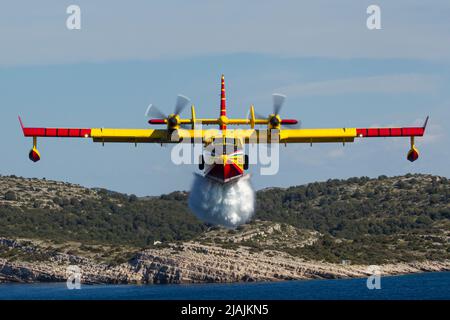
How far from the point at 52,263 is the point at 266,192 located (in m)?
49.7

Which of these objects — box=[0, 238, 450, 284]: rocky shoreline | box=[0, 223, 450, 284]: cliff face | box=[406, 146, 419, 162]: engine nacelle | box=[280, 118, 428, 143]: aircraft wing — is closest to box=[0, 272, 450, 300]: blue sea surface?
box=[0, 238, 450, 284]: rocky shoreline

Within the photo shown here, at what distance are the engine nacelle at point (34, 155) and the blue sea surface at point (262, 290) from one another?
184ft

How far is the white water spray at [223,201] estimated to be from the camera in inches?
2144

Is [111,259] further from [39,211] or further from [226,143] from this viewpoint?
[226,143]

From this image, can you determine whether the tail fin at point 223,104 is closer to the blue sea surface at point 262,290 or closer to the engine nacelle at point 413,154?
the engine nacelle at point 413,154

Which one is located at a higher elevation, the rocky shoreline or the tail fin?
the tail fin

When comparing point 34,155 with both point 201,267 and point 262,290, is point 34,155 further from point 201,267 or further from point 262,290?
point 201,267

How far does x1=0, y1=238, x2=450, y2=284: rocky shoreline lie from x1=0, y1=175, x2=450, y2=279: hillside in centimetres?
57

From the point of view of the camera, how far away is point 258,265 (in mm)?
139000

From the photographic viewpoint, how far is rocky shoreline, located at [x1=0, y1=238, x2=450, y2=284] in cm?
13725

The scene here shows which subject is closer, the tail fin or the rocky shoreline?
the tail fin

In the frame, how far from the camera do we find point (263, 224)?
500ft

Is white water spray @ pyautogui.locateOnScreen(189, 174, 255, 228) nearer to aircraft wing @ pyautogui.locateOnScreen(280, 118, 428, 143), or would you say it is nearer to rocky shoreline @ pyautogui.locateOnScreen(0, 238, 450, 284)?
aircraft wing @ pyautogui.locateOnScreen(280, 118, 428, 143)
